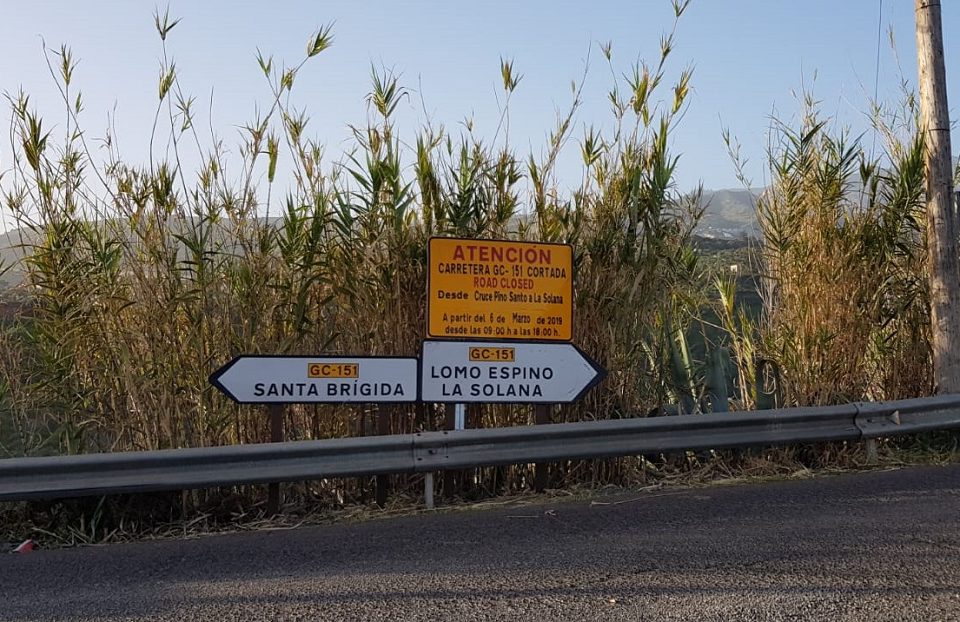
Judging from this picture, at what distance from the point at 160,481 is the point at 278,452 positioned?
0.70 metres

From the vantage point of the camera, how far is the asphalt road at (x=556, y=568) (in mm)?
4008

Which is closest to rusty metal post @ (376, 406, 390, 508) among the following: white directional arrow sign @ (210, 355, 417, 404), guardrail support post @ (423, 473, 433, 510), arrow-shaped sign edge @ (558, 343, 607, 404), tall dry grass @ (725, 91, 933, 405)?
white directional arrow sign @ (210, 355, 417, 404)

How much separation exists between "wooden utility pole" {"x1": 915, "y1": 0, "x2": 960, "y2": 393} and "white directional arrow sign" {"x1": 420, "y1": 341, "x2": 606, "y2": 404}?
3.11 meters

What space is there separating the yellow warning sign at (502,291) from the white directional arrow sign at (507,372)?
116 millimetres

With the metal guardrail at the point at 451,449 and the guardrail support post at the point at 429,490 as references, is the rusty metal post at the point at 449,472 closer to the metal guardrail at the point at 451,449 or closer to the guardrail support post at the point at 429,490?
the guardrail support post at the point at 429,490

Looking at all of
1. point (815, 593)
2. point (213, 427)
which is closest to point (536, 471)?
point (213, 427)

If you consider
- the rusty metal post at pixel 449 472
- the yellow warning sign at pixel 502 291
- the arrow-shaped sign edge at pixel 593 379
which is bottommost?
the rusty metal post at pixel 449 472

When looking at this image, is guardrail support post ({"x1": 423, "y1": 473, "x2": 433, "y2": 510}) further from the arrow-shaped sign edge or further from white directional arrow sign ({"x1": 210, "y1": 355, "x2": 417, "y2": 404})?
the arrow-shaped sign edge

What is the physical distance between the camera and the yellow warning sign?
677 centimetres

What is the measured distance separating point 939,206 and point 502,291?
155 inches

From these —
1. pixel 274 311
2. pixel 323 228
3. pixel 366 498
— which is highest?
pixel 323 228

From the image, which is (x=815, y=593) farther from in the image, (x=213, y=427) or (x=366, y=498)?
(x=213, y=427)

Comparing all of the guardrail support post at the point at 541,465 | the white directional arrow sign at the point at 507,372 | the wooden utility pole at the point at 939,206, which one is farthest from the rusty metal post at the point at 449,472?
the wooden utility pole at the point at 939,206

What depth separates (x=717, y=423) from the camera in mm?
6750
